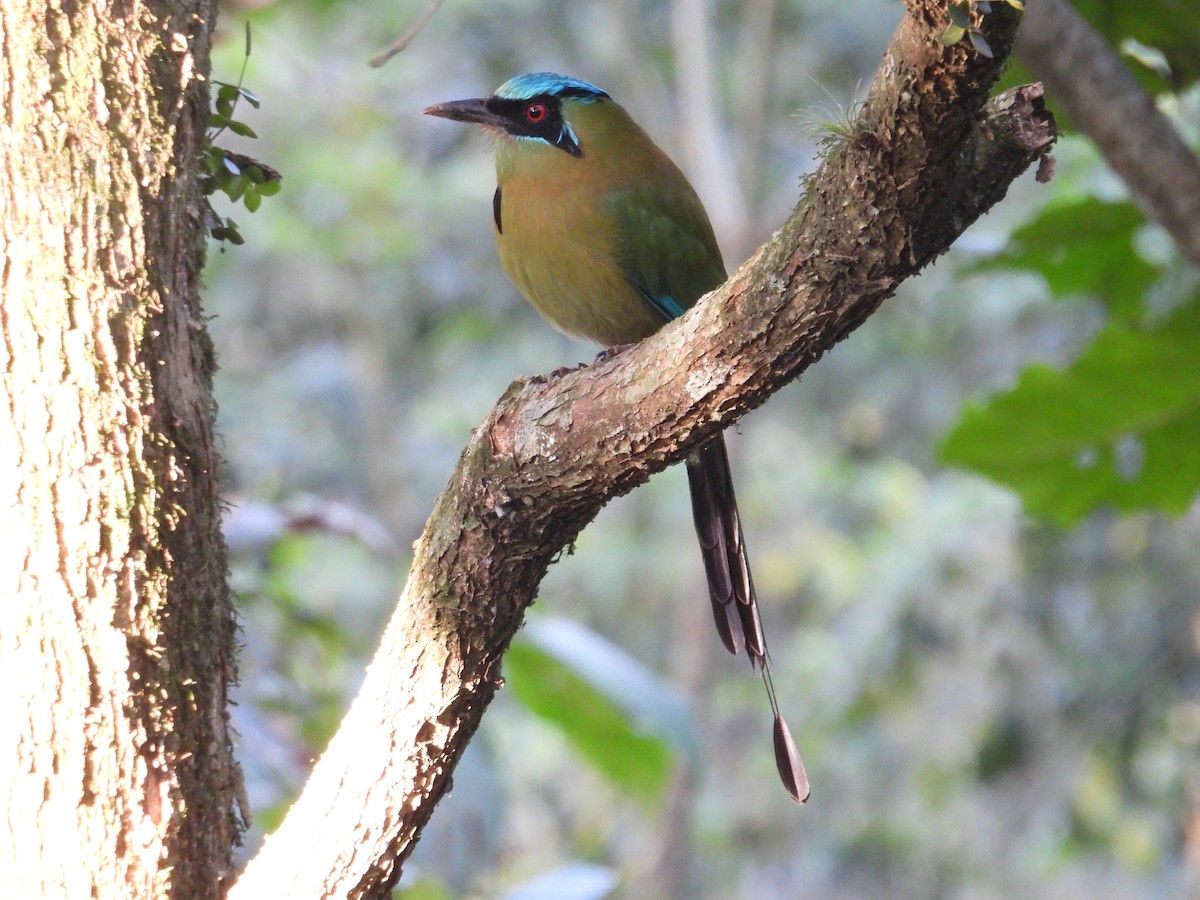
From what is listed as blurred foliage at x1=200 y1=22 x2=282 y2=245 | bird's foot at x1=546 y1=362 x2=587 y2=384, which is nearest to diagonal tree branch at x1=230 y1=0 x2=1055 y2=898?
bird's foot at x1=546 y1=362 x2=587 y2=384

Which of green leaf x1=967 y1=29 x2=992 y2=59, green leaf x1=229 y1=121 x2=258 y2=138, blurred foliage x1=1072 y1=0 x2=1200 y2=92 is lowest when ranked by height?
green leaf x1=967 y1=29 x2=992 y2=59

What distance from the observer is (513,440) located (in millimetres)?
1678

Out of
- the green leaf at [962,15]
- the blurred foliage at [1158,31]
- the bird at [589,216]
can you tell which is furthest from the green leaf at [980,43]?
the blurred foliage at [1158,31]

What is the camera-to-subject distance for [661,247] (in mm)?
2879

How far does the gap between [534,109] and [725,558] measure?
1.15 m

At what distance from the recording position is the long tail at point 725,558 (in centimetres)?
238

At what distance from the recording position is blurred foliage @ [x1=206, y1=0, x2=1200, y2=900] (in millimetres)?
6246

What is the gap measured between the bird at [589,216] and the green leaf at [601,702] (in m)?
0.77

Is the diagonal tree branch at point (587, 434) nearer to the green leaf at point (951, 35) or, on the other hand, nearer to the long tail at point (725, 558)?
the green leaf at point (951, 35)

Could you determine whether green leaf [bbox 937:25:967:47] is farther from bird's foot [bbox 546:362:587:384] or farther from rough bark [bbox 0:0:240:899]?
rough bark [bbox 0:0:240:899]

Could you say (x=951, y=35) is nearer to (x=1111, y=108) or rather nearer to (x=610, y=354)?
(x=610, y=354)

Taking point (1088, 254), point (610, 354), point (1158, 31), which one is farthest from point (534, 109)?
point (1088, 254)

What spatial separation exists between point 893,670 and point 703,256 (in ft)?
17.2

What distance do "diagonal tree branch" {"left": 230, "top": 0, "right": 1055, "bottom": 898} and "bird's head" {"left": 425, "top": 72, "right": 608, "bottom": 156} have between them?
1338 millimetres
